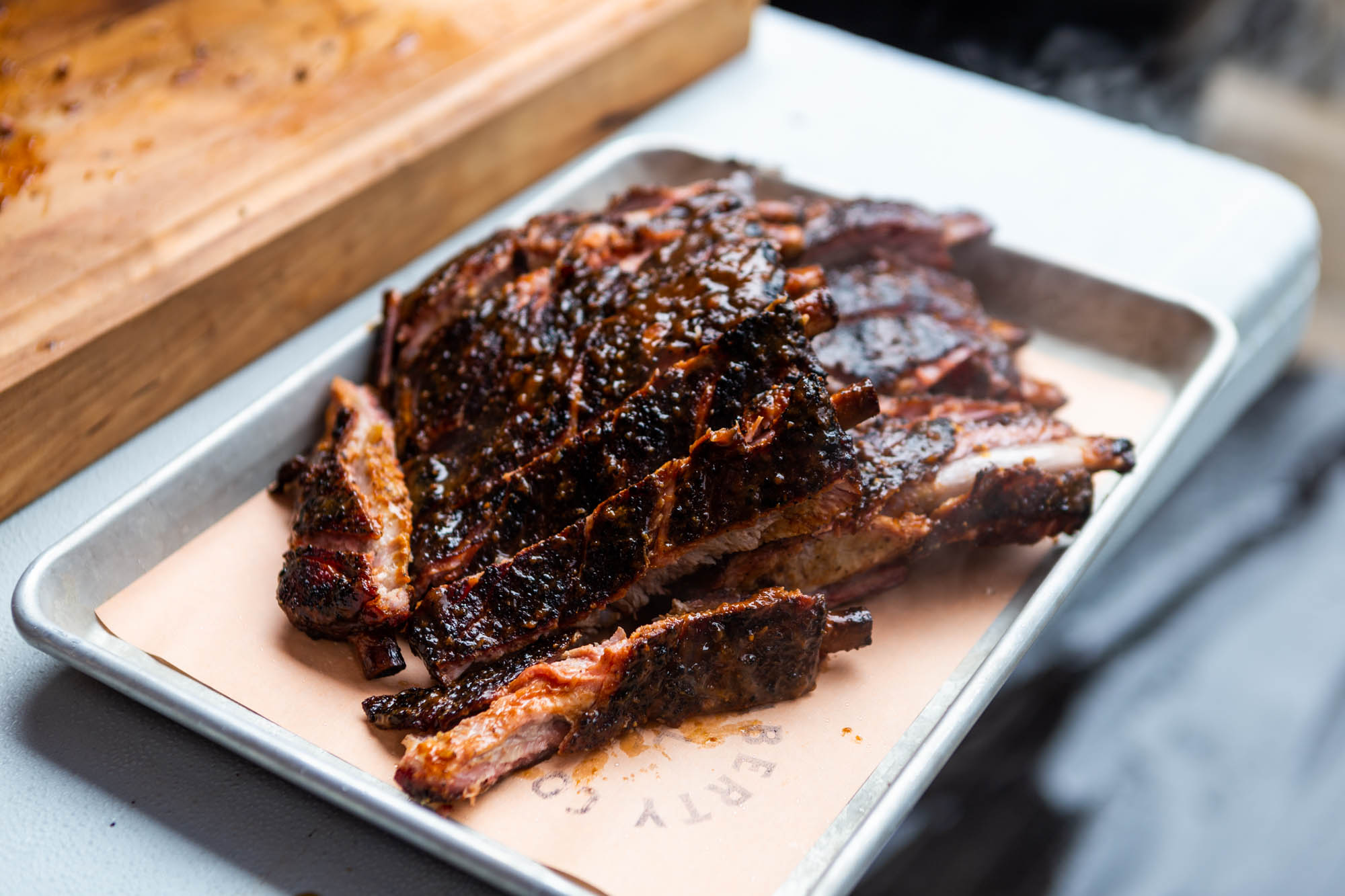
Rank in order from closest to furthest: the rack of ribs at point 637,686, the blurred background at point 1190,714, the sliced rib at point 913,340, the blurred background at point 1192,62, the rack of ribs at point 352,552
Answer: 1. the rack of ribs at point 637,686
2. the rack of ribs at point 352,552
3. the sliced rib at point 913,340
4. the blurred background at point 1190,714
5. the blurred background at point 1192,62

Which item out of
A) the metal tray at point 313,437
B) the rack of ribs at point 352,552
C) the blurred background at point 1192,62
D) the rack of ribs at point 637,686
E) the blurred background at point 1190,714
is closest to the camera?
the metal tray at point 313,437

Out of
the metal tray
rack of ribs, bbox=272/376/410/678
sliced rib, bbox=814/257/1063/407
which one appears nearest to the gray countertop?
the metal tray

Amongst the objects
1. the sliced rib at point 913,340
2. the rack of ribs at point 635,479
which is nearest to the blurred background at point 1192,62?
the sliced rib at point 913,340

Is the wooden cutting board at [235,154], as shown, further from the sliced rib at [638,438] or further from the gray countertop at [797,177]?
the sliced rib at [638,438]

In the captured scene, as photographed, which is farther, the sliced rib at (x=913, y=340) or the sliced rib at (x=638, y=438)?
the sliced rib at (x=913, y=340)

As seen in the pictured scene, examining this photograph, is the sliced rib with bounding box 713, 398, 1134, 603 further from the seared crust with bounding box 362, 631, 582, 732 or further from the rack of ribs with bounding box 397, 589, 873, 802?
the seared crust with bounding box 362, 631, 582, 732

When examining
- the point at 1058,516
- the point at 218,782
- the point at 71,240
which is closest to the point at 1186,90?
the point at 1058,516

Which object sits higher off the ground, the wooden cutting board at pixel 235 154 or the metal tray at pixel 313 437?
the wooden cutting board at pixel 235 154

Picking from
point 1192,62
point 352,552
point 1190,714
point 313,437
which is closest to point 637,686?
point 352,552
